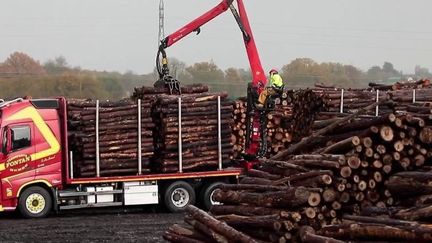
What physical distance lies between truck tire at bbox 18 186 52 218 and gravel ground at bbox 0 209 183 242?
0.78ft

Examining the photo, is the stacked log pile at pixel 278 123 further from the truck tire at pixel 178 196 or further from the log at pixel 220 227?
the log at pixel 220 227

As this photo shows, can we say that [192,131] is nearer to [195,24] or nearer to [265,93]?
[265,93]

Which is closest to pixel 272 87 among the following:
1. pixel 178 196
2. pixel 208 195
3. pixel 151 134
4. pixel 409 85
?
pixel 208 195

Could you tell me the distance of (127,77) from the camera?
59.4 metres

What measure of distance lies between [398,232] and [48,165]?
13.1m

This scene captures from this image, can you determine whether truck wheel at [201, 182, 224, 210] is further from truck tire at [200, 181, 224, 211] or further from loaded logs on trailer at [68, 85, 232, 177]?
loaded logs on trailer at [68, 85, 232, 177]

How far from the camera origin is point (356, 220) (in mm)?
8422

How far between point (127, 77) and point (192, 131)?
4017 centimetres

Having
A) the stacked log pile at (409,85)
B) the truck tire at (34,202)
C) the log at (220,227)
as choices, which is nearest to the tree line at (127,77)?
the stacked log pile at (409,85)

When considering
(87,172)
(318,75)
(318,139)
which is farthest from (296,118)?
(318,75)

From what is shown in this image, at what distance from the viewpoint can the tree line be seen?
5209 centimetres

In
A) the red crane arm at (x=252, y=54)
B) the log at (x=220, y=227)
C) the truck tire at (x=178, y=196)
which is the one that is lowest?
the truck tire at (x=178, y=196)

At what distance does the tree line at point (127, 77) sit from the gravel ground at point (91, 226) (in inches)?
1119

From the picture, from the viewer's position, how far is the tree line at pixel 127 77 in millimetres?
52094
